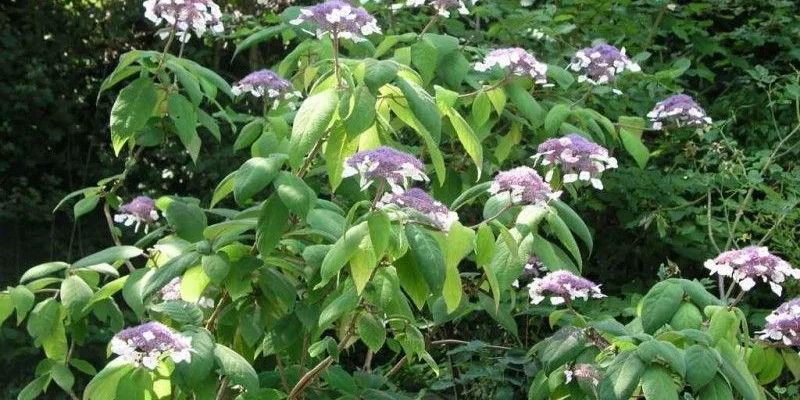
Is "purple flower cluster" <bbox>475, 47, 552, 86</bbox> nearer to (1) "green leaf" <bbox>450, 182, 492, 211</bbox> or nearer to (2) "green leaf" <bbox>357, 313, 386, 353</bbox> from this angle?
(1) "green leaf" <bbox>450, 182, 492, 211</bbox>

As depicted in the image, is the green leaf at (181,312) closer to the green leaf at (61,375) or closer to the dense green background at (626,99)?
the green leaf at (61,375)

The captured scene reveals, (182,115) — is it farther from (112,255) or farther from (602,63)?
(602,63)

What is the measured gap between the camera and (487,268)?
2.16 meters

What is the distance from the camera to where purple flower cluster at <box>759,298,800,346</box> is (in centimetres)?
232

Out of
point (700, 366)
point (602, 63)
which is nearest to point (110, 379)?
point (700, 366)

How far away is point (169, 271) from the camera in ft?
7.40

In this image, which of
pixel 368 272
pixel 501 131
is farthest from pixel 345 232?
pixel 501 131

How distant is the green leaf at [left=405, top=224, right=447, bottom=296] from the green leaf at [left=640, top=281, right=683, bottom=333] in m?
0.46

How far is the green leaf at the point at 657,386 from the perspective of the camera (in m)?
1.98

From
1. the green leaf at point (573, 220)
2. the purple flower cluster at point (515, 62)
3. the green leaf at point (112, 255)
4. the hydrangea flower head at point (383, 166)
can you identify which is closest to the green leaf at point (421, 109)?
the hydrangea flower head at point (383, 166)

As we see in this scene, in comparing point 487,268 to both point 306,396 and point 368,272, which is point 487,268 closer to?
point 368,272

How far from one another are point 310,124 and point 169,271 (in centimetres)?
42

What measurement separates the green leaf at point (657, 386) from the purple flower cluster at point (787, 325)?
17.1 inches

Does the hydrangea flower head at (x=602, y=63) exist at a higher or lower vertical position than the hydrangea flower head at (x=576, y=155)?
lower
